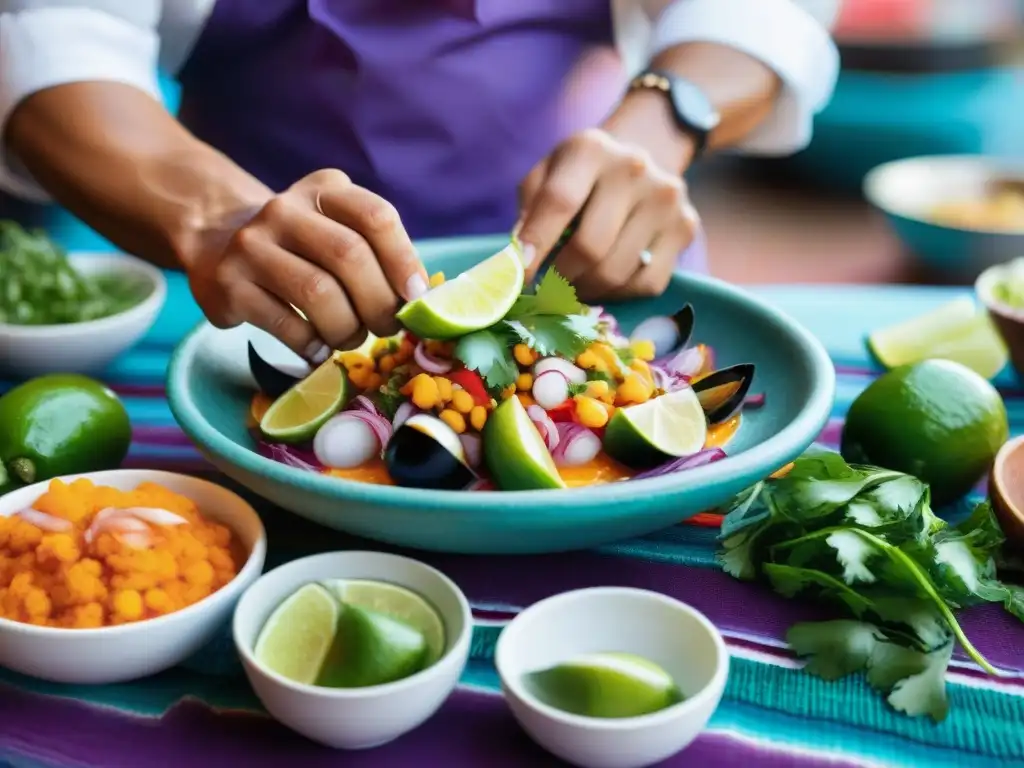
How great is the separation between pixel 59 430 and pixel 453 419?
479 millimetres

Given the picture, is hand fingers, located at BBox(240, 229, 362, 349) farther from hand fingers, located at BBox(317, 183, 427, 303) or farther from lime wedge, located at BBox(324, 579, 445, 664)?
lime wedge, located at BBox(324, 579, 445, 664)

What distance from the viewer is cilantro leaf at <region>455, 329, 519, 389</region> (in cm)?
118

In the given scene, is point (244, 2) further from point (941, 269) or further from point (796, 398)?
point (941, 269)

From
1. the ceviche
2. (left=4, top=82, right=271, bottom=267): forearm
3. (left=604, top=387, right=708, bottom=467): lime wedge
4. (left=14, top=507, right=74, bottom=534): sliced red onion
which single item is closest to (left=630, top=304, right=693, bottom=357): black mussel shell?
the ceviche

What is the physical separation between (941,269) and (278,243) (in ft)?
8.20

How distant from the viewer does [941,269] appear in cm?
318

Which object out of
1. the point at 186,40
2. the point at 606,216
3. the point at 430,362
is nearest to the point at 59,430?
the point at 430,362

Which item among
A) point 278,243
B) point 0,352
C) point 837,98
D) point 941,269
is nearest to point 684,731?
point 278,243

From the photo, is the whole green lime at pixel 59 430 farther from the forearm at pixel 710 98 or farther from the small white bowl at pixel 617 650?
the forearm at pixel 710 98

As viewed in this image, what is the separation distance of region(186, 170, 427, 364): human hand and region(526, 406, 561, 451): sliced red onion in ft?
0.65

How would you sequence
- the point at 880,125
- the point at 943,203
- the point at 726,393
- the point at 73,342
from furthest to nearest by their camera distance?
the point at 880,125, the point at 943,203, the point at 73,342, the point at 726,393

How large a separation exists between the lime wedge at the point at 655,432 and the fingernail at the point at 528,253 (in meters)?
0.29

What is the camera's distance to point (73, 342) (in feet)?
5.06

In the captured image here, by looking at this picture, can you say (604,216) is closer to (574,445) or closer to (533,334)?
(533,334)
